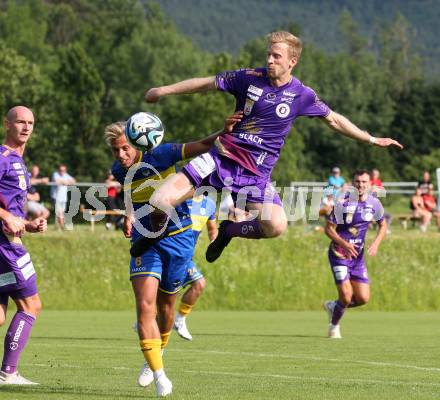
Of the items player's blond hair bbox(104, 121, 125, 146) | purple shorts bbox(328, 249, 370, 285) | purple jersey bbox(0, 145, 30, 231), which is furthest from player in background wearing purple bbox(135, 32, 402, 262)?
purple shorts bbox(328, 249, 370, 285)

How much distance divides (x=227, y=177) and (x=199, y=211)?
4.11 feet

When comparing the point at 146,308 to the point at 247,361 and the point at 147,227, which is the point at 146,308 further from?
the point at 247,361

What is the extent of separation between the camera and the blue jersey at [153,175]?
1072 centimetres

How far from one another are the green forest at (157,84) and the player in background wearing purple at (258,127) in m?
58.1

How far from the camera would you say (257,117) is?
35.5ft

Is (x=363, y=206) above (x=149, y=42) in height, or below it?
below

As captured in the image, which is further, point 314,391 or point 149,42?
point 149,42

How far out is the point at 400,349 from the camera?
15.1 metres

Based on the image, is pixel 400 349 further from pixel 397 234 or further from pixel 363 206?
pixel 397 234

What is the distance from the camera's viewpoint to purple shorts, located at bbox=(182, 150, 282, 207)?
10.5 metres

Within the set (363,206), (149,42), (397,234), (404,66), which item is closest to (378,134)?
(149,42)

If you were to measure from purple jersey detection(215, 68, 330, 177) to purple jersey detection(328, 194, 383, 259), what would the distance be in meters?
7.29

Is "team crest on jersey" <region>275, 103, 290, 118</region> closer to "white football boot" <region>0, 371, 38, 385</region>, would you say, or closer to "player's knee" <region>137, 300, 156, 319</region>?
"player's knee" <region>137, 300, 156, 319</region>

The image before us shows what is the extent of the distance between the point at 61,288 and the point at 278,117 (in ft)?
58.4
